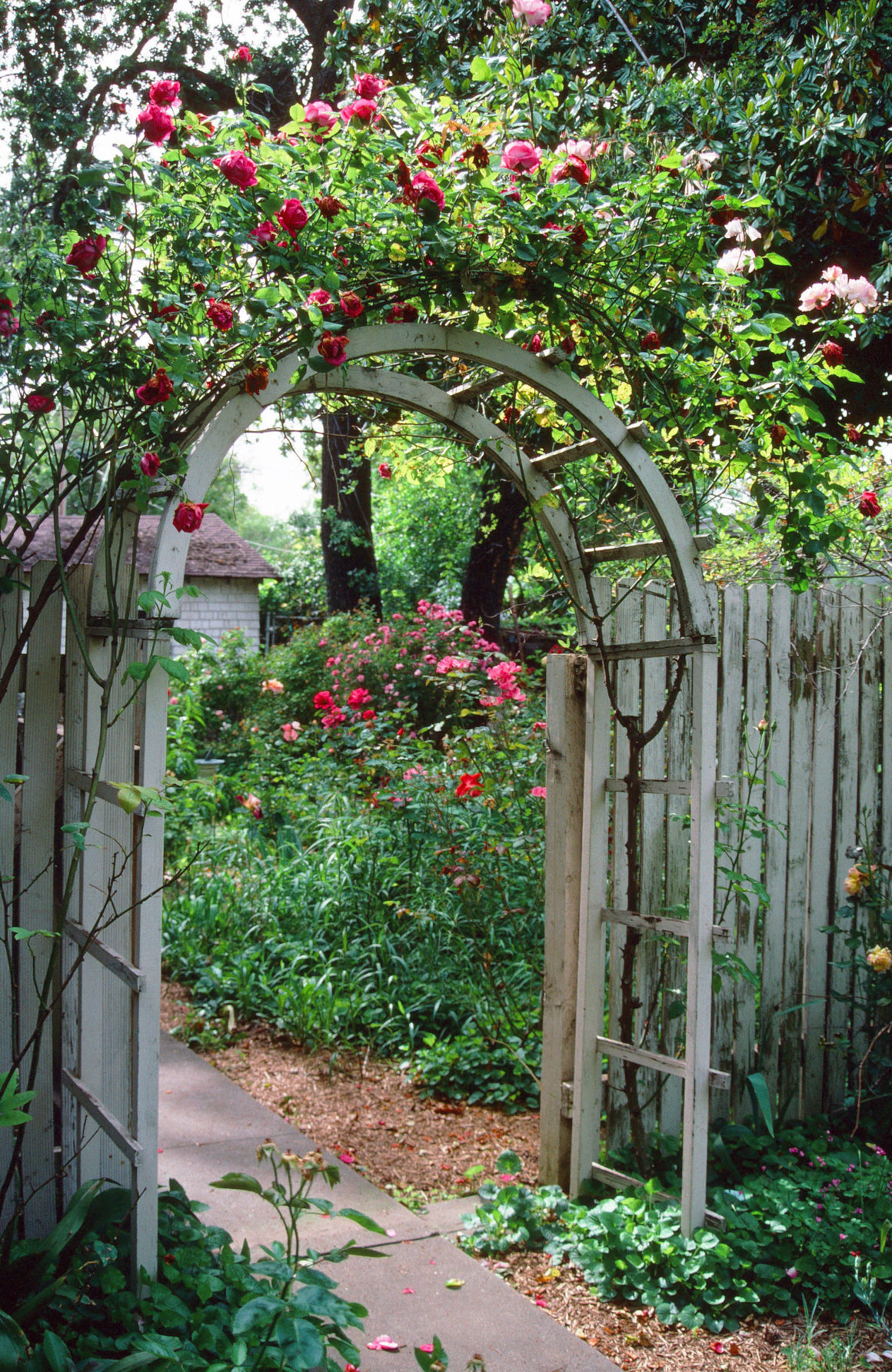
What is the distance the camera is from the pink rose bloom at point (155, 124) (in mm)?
2027

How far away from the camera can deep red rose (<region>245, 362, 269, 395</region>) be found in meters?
2.21

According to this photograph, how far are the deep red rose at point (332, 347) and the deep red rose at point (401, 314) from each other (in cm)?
36

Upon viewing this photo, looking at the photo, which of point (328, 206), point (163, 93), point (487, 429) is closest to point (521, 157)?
point (328, 206)

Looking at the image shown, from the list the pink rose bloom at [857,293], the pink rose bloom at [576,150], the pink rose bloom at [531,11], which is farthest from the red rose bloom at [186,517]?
the pink rose bloom at [857,293]

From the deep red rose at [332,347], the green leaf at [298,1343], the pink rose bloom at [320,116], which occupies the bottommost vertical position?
the green leaf at [298,1343]

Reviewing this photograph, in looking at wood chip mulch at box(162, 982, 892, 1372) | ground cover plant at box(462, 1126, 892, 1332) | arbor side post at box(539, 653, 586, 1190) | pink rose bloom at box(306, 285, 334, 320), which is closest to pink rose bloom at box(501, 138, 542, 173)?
pink rose bloom at box(306, 285, 334, 320)

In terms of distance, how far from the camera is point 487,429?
10.1 ft

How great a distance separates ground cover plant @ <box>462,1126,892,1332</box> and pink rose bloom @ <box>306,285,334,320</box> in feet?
8.23

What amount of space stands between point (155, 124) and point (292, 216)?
1.03 feet

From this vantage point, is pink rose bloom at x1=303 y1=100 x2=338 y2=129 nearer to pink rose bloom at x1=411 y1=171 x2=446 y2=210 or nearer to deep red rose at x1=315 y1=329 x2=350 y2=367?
pink rose bloom at x1=411 y1=171 x2=446 y2=210

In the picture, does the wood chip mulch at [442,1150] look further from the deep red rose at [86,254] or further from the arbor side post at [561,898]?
the deep red rose at [86,254]

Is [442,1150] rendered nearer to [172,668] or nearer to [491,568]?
[172,668]

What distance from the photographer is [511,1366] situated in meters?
2.40

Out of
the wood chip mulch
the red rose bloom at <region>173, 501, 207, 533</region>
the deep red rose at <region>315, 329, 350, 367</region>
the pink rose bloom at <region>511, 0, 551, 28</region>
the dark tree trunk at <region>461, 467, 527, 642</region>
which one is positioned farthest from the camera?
the dark tree trunk at <region>461, 467, 527, 642</region>
